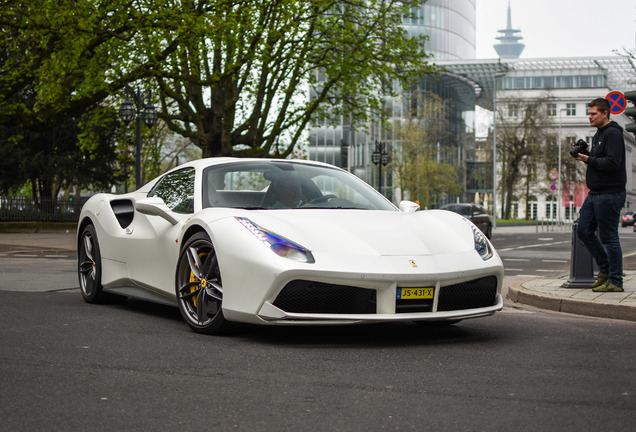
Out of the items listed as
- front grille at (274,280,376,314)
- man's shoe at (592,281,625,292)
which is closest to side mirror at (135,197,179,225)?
front grille at (274,280,376,314)

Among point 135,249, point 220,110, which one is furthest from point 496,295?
point 220,110

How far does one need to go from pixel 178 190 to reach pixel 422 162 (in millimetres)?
50918

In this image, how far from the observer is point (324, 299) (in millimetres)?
5629

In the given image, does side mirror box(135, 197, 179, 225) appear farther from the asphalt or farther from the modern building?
the modern building

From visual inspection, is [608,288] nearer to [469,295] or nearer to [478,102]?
[469,295]

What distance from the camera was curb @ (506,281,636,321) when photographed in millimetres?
7746

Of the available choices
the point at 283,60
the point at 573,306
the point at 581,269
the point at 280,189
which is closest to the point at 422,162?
the point at 283,60

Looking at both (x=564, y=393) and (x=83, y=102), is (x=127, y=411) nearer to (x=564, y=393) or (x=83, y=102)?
(x=564, y=393)

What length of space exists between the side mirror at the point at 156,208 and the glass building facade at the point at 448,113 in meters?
56.4

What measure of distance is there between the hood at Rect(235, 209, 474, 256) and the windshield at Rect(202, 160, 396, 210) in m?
0.38

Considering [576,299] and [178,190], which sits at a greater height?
[178,190]

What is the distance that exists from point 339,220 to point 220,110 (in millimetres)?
23235

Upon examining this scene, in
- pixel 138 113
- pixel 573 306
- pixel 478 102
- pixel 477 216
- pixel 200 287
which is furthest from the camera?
pixel 478 102

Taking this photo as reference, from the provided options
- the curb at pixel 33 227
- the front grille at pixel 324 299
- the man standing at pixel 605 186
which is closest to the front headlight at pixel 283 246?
the front grille at pixel 324 299
